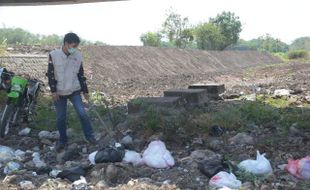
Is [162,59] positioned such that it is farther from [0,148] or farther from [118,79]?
[0,148]

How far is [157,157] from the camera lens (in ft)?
20.5

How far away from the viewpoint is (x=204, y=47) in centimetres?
6506

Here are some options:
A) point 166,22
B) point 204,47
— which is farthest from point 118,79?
point 204,47

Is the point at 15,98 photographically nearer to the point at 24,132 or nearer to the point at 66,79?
the point at 24,132

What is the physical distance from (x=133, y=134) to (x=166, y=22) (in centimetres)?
5312

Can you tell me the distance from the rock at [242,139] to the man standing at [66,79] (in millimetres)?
2298

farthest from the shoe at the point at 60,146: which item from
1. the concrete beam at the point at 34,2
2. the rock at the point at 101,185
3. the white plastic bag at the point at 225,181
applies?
the concrete beam at the point at 34,2

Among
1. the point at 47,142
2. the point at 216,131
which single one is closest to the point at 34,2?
the point at 47,142

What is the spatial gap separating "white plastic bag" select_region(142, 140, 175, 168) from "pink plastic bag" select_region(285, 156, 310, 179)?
1.53 m

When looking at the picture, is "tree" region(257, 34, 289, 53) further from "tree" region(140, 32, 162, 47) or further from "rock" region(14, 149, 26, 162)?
"rock" region(14, 149, 26, 162)

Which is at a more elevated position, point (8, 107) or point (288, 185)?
point (8, 107)

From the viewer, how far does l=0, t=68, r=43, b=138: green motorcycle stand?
26.2 feet

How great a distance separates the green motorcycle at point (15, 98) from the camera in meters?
8.00

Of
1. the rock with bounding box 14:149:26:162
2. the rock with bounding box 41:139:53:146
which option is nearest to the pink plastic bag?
the rock with bounding box 14:149:26:162
